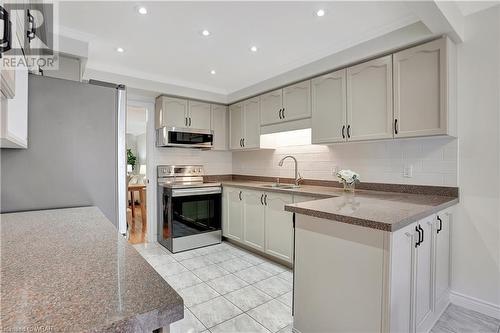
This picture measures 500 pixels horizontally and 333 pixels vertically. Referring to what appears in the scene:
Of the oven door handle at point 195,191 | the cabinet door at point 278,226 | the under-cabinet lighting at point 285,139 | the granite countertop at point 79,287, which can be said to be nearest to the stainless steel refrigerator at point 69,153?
the granite countertop at point 79,287

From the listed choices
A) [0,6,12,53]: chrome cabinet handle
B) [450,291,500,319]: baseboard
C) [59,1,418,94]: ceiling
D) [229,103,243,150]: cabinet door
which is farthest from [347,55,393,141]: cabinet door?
[0,6,12,53]: chrome cabinet handle

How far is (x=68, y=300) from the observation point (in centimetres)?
61

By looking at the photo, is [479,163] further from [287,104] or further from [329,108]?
[287,104]

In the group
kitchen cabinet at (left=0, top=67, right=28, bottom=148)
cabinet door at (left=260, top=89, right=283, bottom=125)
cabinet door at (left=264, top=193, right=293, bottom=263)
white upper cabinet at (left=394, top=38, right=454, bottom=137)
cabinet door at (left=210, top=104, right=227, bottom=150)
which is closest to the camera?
kitchen cabinet at (left=0, top=67, right=28, bottom=148)

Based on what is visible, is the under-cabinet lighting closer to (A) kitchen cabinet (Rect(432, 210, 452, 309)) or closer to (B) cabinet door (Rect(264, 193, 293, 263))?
(B) cabinet door (Rect(264, 193, 293, 263))

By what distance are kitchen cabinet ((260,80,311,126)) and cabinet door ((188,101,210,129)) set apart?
0.99 meters

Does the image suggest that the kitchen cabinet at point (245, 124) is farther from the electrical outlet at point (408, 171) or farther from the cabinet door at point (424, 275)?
the cabinet door at point (424, 275)

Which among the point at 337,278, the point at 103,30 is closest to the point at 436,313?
the point at 337,278

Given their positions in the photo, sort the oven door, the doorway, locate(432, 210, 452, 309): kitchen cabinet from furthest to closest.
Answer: the doorway, the oven door, locate(432, 210, 452, 309): kitchen cabinet

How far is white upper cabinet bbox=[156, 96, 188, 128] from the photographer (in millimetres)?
3762

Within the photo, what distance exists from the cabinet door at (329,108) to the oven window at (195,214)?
1.84 meters

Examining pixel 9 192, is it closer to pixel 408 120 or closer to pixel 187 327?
pixel 187 327

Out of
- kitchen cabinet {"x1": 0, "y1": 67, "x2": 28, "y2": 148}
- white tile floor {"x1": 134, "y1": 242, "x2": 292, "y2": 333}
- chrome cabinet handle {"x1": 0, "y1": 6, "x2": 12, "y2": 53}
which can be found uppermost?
chrome cabinet handle {"x1": 0, "y1": 6, "x2": 12, "y2": 53}

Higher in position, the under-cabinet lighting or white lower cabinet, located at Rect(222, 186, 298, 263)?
the under-cabinet lighting
